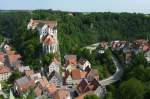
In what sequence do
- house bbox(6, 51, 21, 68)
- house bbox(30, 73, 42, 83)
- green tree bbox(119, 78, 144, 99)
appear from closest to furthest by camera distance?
1. green tree bbox(119, 78, 144, 99)
2. house bbox(30, 73, 42, 83)
3. house bbox(6, 51, 21, 68)

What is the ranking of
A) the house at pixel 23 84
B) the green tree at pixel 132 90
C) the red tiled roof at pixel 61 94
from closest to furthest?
the green tree at pixel 132 90 → the red tiled roof at pixel 61 94 → the house at pixel 23 84

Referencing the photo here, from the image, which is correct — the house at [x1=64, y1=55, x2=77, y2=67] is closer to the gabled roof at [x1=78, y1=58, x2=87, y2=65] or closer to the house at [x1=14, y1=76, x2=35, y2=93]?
the gabled roof at [x1=78, y1=58, x2=87, y2=65]

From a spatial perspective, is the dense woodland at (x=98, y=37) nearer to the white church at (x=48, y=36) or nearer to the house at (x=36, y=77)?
the white church at (x=48, y=36)

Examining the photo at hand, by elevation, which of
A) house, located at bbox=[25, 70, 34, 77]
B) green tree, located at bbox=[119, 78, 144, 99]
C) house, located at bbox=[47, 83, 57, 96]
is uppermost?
green tree, located at bbox=[119, 78, 144, 99]

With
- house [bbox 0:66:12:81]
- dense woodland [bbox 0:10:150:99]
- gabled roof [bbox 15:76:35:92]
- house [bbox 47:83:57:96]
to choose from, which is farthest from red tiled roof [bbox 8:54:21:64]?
house [bbox 47:83:57:96]

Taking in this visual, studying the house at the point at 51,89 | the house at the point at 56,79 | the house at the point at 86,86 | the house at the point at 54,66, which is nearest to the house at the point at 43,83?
the house at the point at 51,89

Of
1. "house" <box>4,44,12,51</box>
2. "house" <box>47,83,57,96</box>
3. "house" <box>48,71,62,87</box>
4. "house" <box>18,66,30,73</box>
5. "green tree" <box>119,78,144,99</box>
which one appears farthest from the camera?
"house" <box>4,44,12,51</box>
